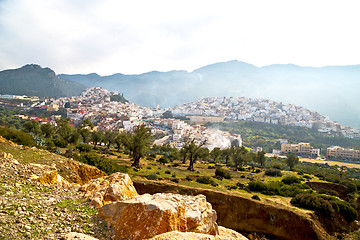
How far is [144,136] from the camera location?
77.2 ft

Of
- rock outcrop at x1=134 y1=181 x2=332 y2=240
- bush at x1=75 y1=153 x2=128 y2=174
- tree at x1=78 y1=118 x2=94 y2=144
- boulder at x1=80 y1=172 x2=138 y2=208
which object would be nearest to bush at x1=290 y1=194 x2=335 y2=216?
rock outcrop at x1=134 y1=181 x2=332 y2=240

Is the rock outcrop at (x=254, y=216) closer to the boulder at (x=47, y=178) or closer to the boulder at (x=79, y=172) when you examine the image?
the boulder at (x=79, y=172)

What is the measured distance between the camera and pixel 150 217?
6.51m

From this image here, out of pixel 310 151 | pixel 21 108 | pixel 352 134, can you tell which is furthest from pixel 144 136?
pixel 352 134

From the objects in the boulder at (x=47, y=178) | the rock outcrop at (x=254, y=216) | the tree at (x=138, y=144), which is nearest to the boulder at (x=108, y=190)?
the boulder at (x=47, y=178)

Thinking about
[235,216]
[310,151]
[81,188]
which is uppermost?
[81,188]

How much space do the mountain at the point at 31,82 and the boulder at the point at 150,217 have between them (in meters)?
159

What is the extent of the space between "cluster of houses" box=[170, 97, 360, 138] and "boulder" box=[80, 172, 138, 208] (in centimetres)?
12479

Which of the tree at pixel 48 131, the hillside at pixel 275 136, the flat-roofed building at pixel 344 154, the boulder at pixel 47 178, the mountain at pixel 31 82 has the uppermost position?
the mountain at pixel 31 82

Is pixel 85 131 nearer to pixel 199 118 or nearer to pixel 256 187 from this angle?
pixel 256 187

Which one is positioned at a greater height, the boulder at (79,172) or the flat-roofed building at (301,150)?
the boulder at (79,172)

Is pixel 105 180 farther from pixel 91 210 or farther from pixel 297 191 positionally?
pixel 297 191

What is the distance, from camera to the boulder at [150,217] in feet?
20.9

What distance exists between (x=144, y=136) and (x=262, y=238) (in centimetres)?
1459
